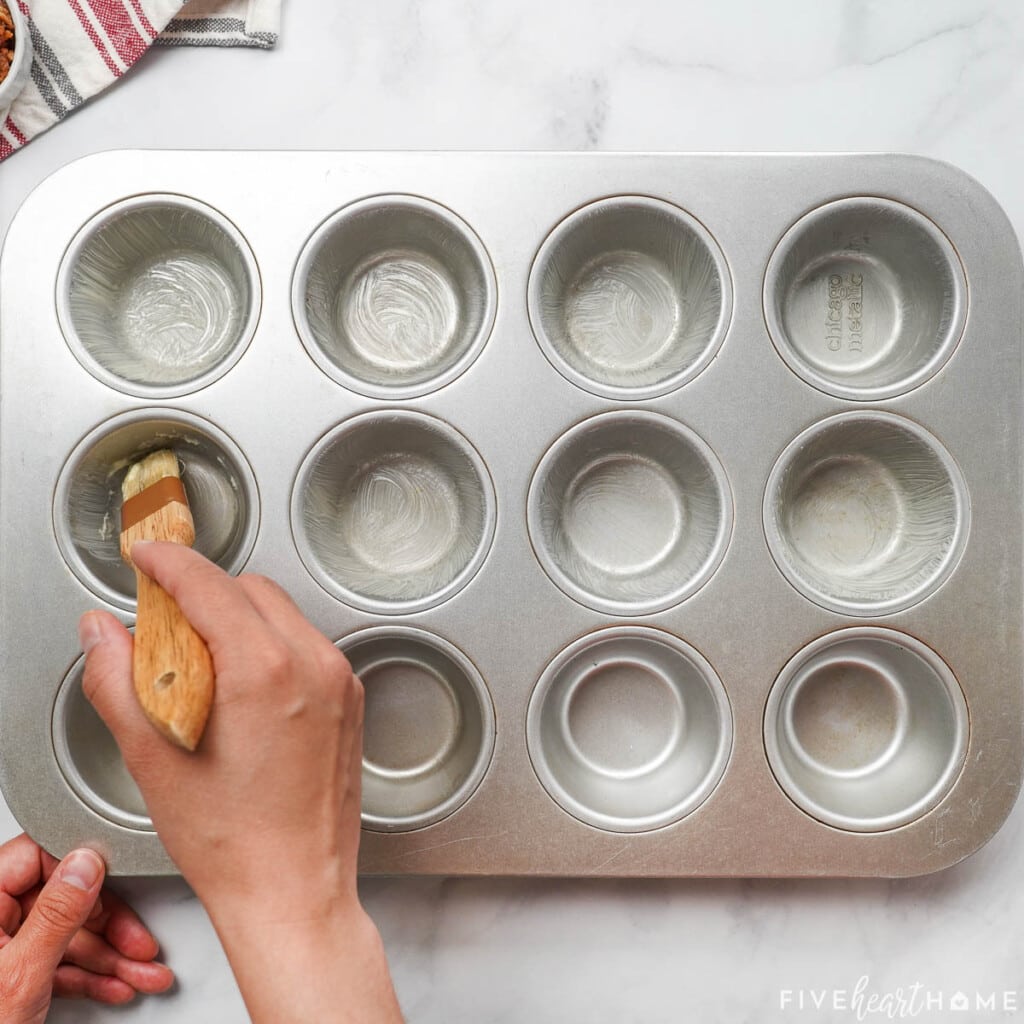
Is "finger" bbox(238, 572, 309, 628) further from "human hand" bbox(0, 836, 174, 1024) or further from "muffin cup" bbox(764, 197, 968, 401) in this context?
"muffin cup" bbox(764, 197, 968, 401)

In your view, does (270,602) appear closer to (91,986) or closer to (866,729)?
(91,986)

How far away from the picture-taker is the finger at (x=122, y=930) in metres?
0.90

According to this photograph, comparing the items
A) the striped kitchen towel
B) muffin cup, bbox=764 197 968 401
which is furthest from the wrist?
the striped kitchen towel

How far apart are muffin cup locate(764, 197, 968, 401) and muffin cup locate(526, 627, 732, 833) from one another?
36 cm

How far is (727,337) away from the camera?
86 cm

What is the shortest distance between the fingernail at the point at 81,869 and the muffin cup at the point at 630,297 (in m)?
0.70

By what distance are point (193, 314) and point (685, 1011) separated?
3.21 feet

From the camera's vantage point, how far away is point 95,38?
908 mm

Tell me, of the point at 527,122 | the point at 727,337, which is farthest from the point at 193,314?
the point at 727,337

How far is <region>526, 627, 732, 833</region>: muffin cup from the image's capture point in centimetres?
86

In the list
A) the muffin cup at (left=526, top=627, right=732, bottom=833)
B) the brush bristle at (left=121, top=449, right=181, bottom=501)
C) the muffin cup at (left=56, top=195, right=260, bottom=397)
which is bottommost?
the muffin cup at (left=526, top=627, right=732, bottom=833)

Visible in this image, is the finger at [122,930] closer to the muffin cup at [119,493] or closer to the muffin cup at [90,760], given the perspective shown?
the muffin cup at [90,760]

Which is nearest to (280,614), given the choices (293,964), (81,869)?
(293,964)

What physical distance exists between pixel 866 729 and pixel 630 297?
58 cm
